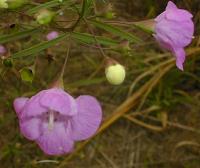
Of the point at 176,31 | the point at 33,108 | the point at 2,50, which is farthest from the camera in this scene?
the point at 2,50

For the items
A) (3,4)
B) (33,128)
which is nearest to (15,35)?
(3,4)

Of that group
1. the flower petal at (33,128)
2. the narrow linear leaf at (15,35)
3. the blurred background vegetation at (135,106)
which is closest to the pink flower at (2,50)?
the narrow linear leaf at (15,35)

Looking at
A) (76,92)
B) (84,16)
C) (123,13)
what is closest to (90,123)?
(84,16)

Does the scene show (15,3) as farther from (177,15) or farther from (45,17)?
(177,15)

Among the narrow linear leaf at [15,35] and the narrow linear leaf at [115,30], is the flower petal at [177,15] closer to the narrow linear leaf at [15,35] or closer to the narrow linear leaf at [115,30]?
the narrow linear leaf at [115,30]

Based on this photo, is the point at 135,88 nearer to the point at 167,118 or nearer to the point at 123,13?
the point at 167,118

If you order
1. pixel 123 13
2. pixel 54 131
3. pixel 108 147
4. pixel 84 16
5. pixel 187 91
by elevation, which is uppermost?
pixel 84 16

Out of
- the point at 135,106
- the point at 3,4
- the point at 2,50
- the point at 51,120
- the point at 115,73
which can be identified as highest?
the point at 3,4
